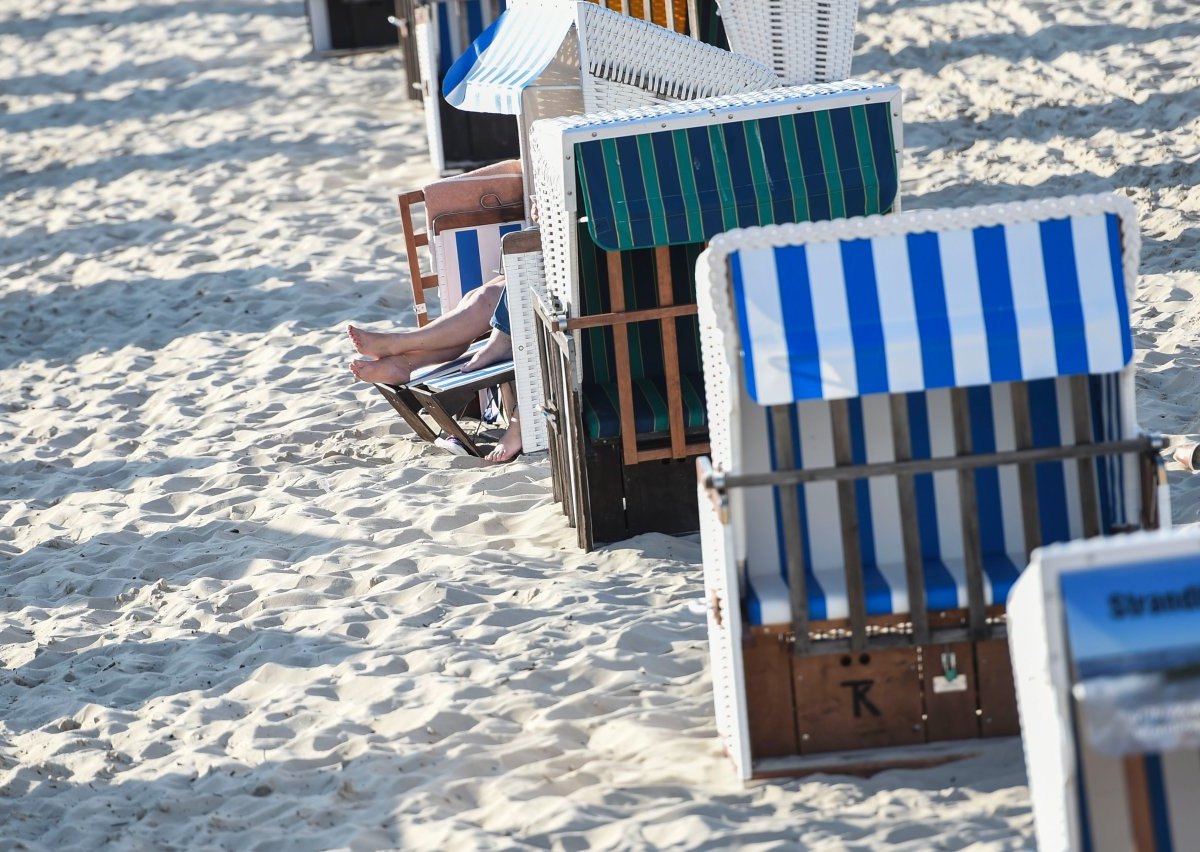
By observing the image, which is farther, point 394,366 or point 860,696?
point 394,366

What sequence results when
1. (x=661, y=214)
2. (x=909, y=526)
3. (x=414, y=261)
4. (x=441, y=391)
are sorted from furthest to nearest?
(x=414, y=261)
(x=441, y=391)
(x=661, y=214)
(x=909, y=526)

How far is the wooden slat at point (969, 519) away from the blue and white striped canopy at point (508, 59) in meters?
2.81

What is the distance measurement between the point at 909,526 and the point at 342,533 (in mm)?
2487

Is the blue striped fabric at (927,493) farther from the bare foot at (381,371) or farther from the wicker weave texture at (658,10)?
the wicker weave texture at (658,10)

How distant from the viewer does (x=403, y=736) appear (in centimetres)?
395

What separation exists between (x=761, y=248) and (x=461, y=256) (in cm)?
315

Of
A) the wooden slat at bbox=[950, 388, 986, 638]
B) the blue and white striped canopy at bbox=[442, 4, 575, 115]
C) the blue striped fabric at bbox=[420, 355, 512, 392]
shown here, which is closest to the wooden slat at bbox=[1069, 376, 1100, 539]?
the wooden slat at bbox=[950, 388, 986, 638]

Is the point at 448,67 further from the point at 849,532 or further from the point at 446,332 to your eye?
the point at 849,532

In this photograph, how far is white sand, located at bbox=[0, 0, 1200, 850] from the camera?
365 cm

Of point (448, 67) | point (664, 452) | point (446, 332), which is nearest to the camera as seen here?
point (664, 452)

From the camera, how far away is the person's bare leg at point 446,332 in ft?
19.9

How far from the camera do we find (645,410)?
5.02m

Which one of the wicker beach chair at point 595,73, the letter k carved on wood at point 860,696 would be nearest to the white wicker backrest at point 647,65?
the wicker beach chair at point 595,73

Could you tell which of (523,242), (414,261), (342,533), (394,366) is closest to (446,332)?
(394,366)
